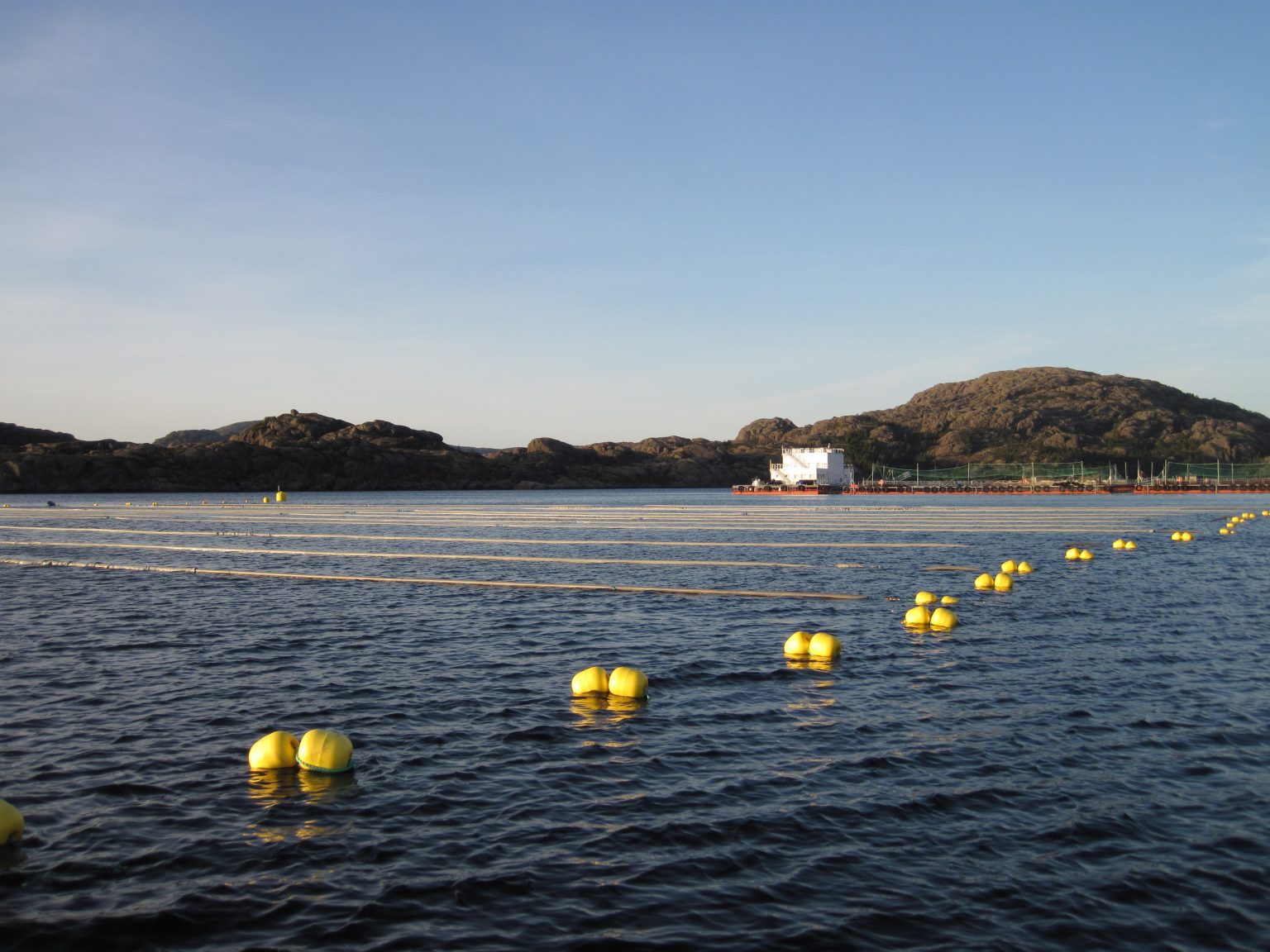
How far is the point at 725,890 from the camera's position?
8695mm

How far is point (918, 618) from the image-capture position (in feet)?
75.6

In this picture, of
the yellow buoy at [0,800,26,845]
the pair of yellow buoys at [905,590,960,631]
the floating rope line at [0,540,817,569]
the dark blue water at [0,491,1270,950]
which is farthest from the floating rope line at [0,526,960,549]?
the yellow buoy at [0,800,26,845]

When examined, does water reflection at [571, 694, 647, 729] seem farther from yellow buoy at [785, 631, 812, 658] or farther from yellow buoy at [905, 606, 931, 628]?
yellow buoy at [905, 606, 931, 628]

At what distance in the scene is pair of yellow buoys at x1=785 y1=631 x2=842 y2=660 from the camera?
19.0 metres

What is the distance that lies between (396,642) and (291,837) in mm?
11494

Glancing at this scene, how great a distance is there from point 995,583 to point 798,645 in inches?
553

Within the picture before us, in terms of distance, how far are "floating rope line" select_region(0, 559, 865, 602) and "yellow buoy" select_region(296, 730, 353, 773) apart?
61.2ft

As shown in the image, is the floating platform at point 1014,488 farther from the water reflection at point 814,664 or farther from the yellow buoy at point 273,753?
the yellow buoy at point 273,753

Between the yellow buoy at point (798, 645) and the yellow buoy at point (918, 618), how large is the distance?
15.8ft

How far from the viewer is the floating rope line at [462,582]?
96.8 feet

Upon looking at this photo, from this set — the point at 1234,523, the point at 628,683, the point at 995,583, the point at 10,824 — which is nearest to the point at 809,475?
the point at 1234,523

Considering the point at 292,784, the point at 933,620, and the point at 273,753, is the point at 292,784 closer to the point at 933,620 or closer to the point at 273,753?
the point at 273,753

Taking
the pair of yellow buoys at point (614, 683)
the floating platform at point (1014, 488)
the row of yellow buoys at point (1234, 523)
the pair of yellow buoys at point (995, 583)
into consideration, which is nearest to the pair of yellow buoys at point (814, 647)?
the pair of yellow buoys at point (614, 683)

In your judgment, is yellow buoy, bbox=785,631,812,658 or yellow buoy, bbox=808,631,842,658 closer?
yellow buoy, bbox=808,631,842,658
